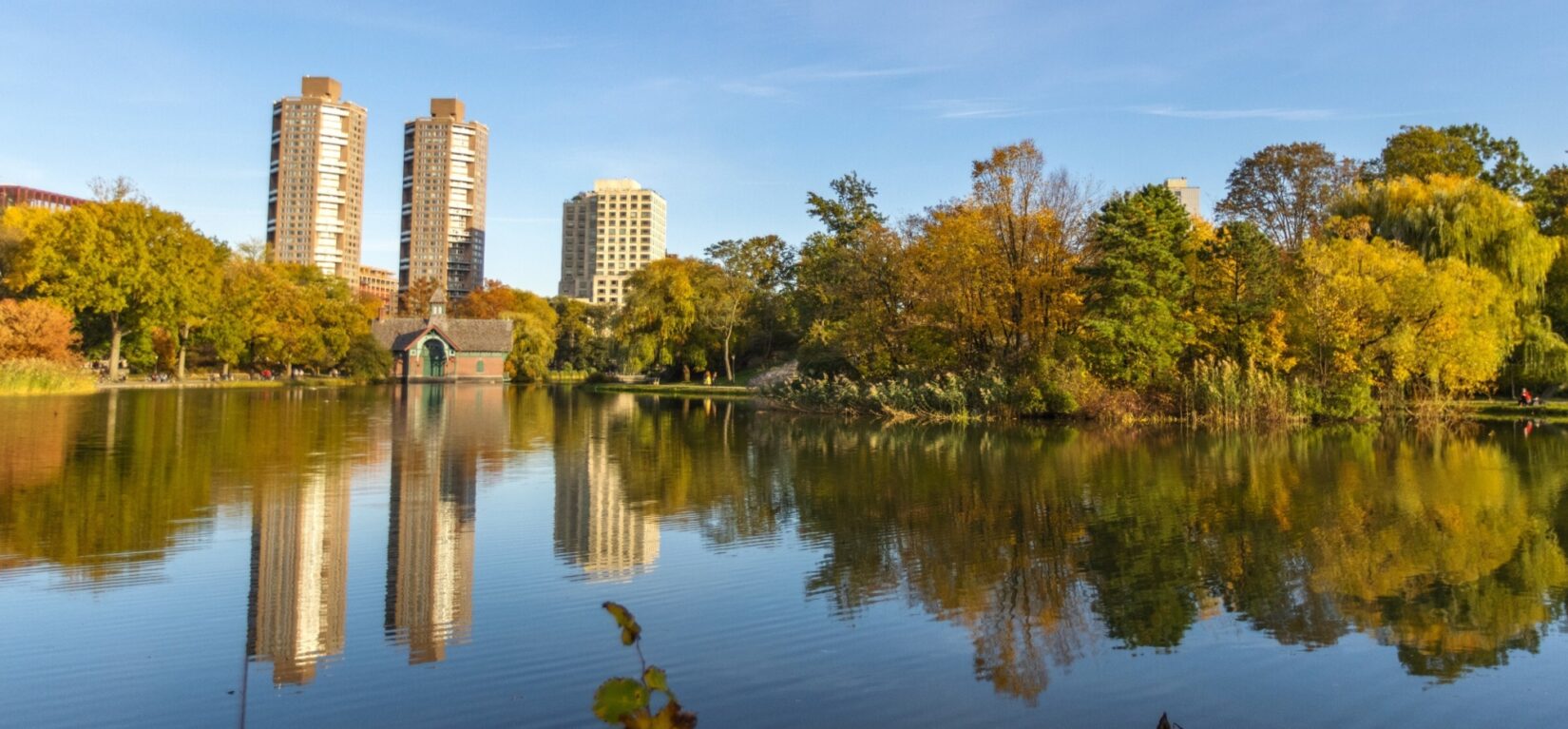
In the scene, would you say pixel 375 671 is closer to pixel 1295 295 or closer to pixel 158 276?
pixel 1295 295

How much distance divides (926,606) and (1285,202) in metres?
49.5

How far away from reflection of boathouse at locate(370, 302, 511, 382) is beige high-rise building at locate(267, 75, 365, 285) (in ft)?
233

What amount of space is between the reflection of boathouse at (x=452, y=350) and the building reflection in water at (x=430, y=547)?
198 feet

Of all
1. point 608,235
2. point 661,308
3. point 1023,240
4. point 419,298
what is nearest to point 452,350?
point 661,308

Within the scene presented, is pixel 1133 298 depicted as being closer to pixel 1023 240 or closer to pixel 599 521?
pixel 1023 240

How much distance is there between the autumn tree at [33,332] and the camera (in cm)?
4219

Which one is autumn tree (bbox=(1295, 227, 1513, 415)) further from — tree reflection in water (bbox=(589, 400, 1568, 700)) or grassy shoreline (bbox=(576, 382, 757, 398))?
grassy shoreline (bbox=(576, 382, 757, 398))

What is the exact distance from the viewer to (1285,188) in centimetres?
4950

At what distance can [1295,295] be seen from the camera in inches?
1218

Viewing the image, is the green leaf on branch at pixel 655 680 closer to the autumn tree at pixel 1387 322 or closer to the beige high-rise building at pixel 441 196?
the autumn tree at pixel 1387 322

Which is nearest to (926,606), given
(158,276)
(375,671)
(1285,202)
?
(375,671)

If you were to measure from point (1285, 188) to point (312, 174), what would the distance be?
132482 mm

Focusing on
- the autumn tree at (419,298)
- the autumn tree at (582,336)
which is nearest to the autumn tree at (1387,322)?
the autumn tree at (582,336)

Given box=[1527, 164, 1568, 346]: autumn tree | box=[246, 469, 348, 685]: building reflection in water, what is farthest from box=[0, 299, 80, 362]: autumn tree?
box=[1527, 164, 1568, 346]: autumn tree
